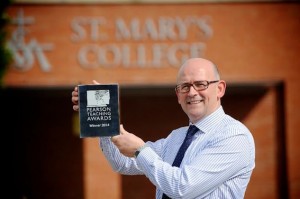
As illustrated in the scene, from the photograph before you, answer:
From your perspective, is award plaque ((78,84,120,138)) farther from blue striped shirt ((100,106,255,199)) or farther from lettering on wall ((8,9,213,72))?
lettering on wall ((8,9,213,72))

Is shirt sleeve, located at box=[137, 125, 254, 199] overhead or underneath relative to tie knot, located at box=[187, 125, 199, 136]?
underneath

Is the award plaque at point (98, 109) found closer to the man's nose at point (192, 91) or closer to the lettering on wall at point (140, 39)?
the man's nose at point (192, 91)

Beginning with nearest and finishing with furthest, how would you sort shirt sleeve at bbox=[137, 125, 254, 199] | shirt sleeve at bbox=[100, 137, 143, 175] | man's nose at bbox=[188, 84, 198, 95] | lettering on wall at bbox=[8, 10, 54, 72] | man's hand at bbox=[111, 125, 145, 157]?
1. shirt sleeve at bbox=[137, 125, 254, 199]
2. man's hand at bbox=[111, 125, 145, 157]
3. man's nose at bbox=[188, 84, 198, 95]
4. shirt sleeve at bbox=[100, 137, 143, 175]
5. lettering on wall at bbox=[8, 10, 54, 72]

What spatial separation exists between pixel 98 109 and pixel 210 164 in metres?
0.62

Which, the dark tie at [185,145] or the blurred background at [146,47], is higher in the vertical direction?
the blurred background at [146,47]

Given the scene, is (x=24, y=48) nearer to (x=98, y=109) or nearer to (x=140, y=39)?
(x=140, y=39)

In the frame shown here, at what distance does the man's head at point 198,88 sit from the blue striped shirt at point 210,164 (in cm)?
6

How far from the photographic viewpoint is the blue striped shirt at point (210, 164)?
2857 mm

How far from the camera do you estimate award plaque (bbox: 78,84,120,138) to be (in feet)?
10.0

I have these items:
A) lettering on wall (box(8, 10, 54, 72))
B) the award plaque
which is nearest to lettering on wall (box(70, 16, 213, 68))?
lettering on wall (box(8, 10, 54, 72))

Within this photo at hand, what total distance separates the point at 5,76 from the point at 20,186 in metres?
2.76

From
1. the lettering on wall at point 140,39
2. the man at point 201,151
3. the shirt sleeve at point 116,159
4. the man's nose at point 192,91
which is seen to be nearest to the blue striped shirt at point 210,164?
the man at point 201,151

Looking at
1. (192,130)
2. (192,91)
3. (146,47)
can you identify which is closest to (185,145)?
(192,130)

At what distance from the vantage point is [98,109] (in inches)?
121
